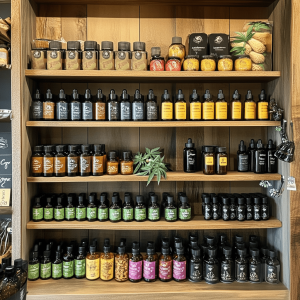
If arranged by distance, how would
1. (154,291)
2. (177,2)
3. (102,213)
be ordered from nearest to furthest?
(154,291) → (102,213) → (177,2)

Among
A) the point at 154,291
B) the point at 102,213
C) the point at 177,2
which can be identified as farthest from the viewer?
Result: the point at 177,2

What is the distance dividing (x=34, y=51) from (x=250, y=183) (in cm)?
146

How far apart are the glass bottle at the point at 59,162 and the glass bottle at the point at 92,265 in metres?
0.43

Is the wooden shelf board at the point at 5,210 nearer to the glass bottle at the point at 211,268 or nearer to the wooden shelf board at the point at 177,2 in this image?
the glass bottle at the point at 211,268

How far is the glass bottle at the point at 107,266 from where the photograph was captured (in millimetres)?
1592

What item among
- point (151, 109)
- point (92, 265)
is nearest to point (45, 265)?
point (92, 265)

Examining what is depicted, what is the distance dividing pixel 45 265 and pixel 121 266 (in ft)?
1.32

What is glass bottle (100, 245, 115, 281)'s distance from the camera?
1592 millimetres

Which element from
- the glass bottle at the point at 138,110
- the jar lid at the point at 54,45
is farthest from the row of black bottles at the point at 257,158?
the jar lid at the point at 54,45

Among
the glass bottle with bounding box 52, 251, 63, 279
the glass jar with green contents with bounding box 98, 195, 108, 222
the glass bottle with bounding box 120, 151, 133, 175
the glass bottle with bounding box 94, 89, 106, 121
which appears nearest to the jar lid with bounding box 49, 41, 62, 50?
the glass bottle with bounding box 94, 89, 106, 121

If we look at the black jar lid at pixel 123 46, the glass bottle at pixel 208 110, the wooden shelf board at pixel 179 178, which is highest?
the black jar lid at pixel 123 46

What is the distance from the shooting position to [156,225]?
1597 mm

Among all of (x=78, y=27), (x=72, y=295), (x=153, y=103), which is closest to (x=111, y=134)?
(x=153, y=103)

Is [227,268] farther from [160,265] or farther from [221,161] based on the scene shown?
[221,161]
